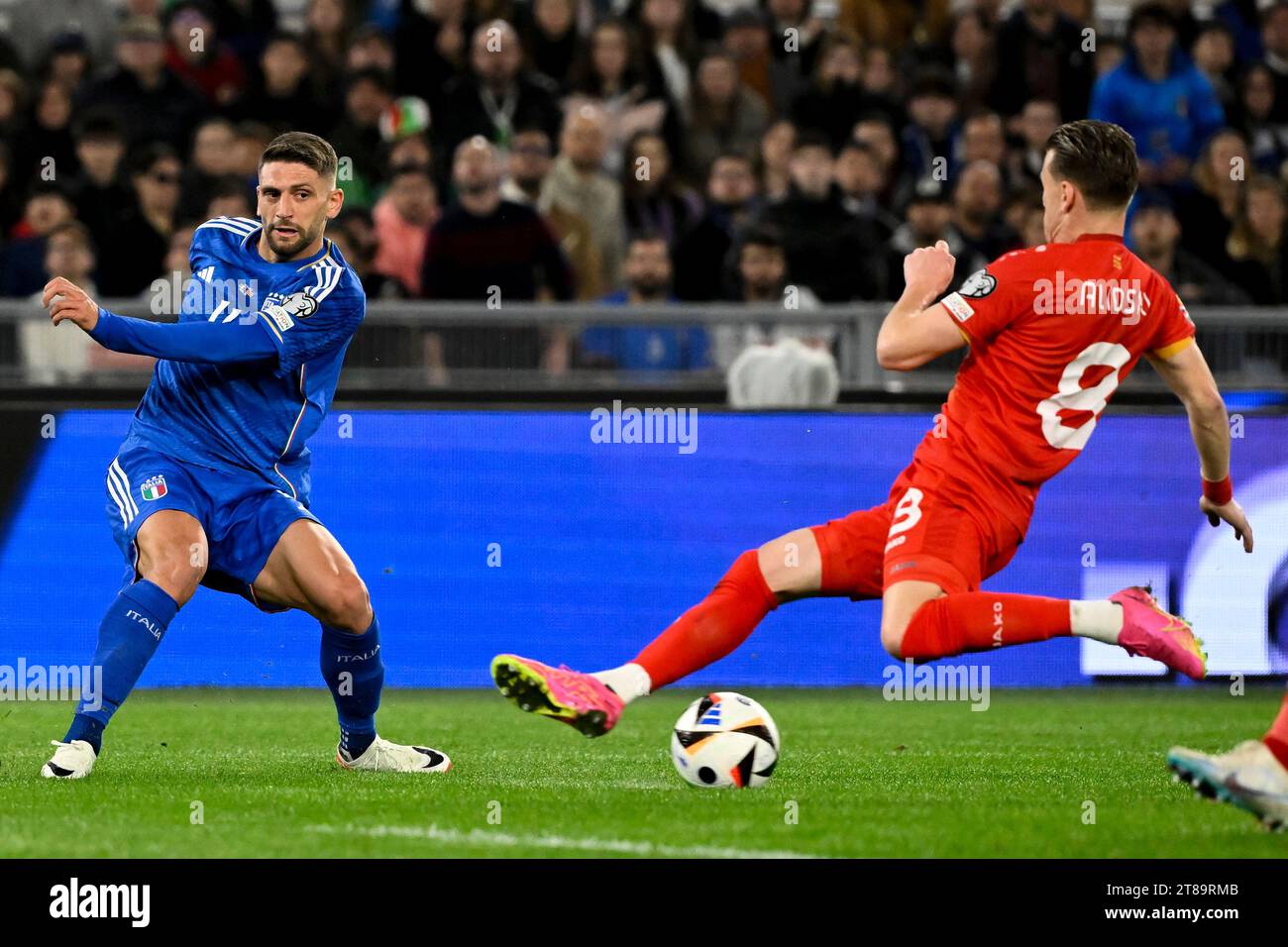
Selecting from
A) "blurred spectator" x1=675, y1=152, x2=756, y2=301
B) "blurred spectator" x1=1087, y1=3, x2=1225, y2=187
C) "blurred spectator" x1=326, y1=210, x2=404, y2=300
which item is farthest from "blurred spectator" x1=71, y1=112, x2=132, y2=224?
"blurred spectator" x1=1087, y1=3, x2=1225, y2=187

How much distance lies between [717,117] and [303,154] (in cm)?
732

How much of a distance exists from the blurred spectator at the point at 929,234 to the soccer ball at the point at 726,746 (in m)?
6.00

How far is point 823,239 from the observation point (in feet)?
39.7

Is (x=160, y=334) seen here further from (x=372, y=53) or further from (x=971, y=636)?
(x=372, y=53)

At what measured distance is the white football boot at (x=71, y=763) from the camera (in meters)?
6.73

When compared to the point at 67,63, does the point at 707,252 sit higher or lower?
lower

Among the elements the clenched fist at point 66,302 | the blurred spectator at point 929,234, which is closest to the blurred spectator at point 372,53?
the blurred spectator at point 929,234

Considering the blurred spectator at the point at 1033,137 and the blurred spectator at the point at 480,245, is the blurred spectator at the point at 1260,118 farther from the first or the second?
the blurred spectator at the point at 480,245

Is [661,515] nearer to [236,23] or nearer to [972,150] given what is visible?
[972,150]

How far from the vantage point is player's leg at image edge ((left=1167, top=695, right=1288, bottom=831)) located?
5.46 m

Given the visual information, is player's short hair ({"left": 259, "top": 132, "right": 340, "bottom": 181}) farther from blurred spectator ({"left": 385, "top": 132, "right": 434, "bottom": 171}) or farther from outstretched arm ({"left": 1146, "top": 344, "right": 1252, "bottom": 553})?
blurred spectator ({"left": 385, "top": 132, "right": 434, "bottom": 171})

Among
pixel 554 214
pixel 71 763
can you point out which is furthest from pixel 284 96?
pixel 71 763

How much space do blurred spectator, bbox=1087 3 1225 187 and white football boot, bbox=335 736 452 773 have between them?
865 centimetres
